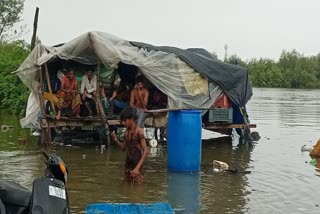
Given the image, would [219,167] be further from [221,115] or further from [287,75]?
[287,75]

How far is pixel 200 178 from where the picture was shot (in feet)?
29.2

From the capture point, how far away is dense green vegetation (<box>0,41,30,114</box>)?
2139 cm

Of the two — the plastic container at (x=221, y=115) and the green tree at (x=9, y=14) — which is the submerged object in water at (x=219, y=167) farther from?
the green tree at (x=9, y=14)

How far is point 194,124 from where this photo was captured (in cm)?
911

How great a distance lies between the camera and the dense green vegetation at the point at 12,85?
21.4 m

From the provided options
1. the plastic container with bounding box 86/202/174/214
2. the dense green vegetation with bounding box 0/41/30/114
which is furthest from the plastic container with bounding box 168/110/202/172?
the dense green vegetation with bounding box 0/41/30/114

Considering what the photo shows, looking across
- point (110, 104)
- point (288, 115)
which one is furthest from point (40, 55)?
point (288, 115)

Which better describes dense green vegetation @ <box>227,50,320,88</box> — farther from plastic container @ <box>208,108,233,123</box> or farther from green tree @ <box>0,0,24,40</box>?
plastic container @ <box>208,108,233,123</box>

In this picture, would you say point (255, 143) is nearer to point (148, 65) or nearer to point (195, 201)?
point (148, 65)

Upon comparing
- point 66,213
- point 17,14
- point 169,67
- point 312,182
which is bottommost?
point 312,182

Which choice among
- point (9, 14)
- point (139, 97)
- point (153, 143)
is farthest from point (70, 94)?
point (9, 14)

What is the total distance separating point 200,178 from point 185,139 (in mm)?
739

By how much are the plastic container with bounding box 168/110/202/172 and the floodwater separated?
22 cm

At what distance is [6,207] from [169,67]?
10300mm
